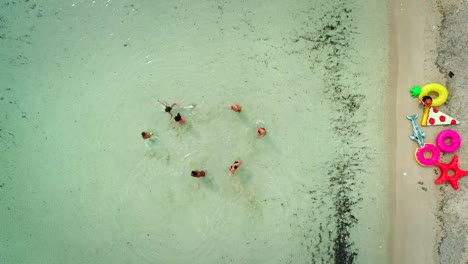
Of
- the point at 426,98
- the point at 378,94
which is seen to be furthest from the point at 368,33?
the point at 426,98

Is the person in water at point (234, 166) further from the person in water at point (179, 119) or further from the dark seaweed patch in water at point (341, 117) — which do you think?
the dark seaweed patch in water at point (341, 117)

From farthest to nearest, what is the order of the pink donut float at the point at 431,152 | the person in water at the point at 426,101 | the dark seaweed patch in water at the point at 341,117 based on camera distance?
1. the dark seaweed patch in water at the point at 341,117
2. the pink donut float at the point at 431,152
3. the person in water at the point at 426,101

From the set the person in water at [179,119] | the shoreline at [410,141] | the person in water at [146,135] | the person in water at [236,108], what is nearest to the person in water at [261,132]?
the person in water at [236,108]

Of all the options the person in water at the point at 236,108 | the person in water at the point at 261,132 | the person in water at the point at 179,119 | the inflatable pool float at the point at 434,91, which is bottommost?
the person in water at the point at 261,132

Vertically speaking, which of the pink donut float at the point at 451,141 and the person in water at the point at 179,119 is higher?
the person in water at the point at 179,119

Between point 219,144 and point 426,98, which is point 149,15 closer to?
point 219,144

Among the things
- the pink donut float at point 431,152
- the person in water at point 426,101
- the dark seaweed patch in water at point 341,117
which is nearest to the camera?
the person in water at point 426,101
